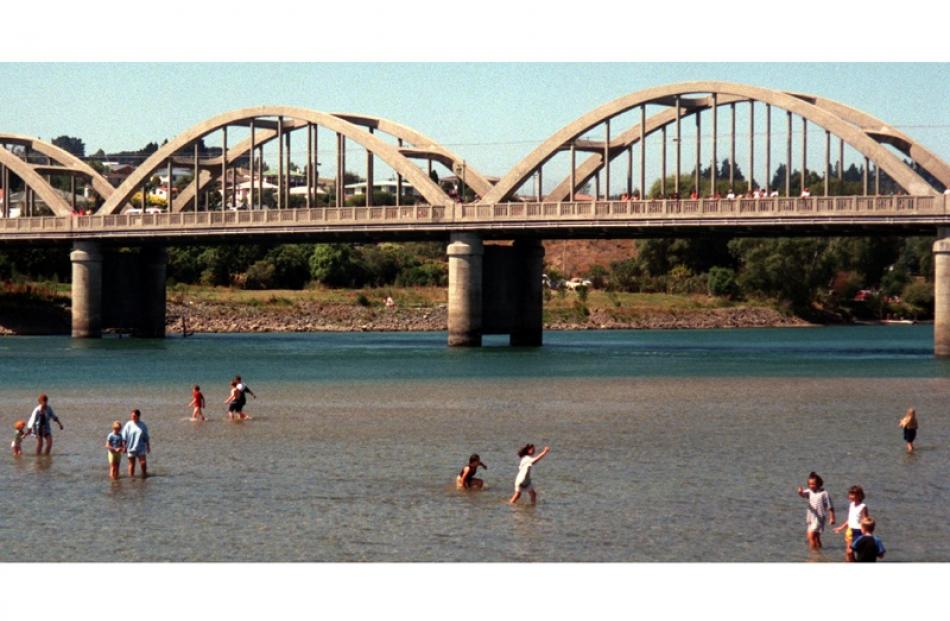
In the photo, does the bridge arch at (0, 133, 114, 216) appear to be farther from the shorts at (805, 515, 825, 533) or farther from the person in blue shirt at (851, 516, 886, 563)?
the person in blue shirt at (851, 516, 886, 563)

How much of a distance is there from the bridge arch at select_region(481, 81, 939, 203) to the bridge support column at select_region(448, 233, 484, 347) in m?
3.50

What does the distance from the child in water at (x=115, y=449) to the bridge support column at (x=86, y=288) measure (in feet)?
312

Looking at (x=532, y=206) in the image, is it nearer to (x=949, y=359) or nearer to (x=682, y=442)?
(x=949, y=359)

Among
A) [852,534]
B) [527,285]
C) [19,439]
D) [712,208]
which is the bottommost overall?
[852,534]

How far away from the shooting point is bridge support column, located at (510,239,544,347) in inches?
4754

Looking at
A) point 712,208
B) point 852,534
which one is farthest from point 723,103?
point 852,534

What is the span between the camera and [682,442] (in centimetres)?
5062

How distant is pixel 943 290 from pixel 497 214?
29.7m

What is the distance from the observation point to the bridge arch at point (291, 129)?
380 ft

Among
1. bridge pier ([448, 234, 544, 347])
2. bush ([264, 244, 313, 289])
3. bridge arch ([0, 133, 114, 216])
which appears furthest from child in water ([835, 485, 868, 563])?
bush ([264, 244, 313, 289])

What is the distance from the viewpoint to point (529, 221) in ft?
361

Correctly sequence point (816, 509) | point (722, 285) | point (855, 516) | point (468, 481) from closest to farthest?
point (855, 516) → point (816, 509) → point (468, 481) → point (722, 285)

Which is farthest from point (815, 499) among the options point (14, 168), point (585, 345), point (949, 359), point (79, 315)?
point (14, 168)

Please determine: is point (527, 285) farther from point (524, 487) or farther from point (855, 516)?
point (855, 516)
